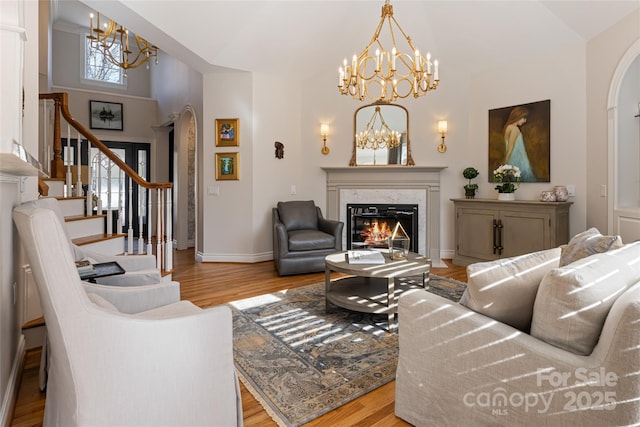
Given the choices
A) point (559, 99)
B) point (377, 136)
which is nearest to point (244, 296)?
point (377, 136)

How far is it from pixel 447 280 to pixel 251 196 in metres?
2.96

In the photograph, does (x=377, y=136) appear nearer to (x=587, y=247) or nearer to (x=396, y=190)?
(x=396, y=190)

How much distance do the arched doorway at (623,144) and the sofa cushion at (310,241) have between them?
3.09 m

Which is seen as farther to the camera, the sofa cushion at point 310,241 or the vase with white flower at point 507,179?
the vase with white flower at point 507,179

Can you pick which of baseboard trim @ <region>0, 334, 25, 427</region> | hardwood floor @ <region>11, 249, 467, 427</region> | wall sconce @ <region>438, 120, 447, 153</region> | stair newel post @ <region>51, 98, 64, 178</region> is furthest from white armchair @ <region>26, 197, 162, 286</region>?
wall sconce @ <region>438, 120, 447, 153</region>

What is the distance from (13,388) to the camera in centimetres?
186

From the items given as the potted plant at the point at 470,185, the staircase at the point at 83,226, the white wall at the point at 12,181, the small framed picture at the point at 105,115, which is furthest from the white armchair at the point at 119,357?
the small framed picture at the point at 105,115

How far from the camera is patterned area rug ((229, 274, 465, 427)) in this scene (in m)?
1.91

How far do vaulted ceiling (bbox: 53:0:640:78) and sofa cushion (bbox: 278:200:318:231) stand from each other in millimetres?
2060

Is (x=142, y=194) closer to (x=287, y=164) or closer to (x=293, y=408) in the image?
(x=287, y=164)

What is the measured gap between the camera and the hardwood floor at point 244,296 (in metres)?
1.76

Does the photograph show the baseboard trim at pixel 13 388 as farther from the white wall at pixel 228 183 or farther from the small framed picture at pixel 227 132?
the small framed picture at pixel 227 132

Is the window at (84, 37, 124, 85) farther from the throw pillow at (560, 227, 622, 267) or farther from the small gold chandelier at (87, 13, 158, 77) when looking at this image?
the throw pillow at (560, 227, 622, 267)

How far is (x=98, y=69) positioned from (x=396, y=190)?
22.5 ft
